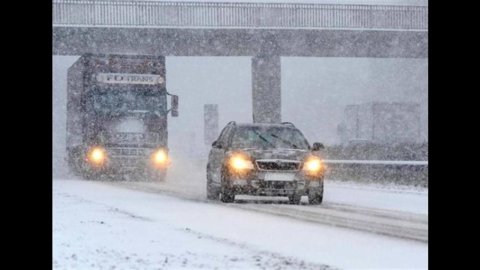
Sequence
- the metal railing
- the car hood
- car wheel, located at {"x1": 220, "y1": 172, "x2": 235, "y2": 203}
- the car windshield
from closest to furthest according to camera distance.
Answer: the car hood, car wheel, located at {"x1": 220, "y1": 172, "x2": 235, "y2": 203}, the car windshield, the metal railing

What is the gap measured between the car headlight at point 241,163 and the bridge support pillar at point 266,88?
26.1 meters

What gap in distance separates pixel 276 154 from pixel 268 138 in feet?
4.67

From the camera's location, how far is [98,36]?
129 feet

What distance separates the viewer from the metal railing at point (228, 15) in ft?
124

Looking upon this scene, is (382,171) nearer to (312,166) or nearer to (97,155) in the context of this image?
(97,155)

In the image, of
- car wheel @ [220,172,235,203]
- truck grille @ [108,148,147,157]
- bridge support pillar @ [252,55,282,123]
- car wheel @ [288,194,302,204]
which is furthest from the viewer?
bridge support pillar @ [252,55,282,123]

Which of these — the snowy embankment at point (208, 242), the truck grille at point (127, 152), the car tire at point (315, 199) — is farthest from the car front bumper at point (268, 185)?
the truck grille at point (127, 152)

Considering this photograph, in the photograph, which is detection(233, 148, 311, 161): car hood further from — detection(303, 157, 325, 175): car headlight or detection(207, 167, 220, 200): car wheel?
detection(207, 167, 220, 200): car wheel

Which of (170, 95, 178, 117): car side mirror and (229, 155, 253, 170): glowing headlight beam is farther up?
(170, 95, 178, 117): car side mirror

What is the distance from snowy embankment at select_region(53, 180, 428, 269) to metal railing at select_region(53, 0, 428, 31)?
23.7 metres

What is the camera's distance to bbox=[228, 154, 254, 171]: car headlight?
620 inches

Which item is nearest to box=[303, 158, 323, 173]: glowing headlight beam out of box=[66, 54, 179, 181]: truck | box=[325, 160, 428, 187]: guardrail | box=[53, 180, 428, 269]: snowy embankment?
box=[53, 180, 428, 269]: snowy embankment
